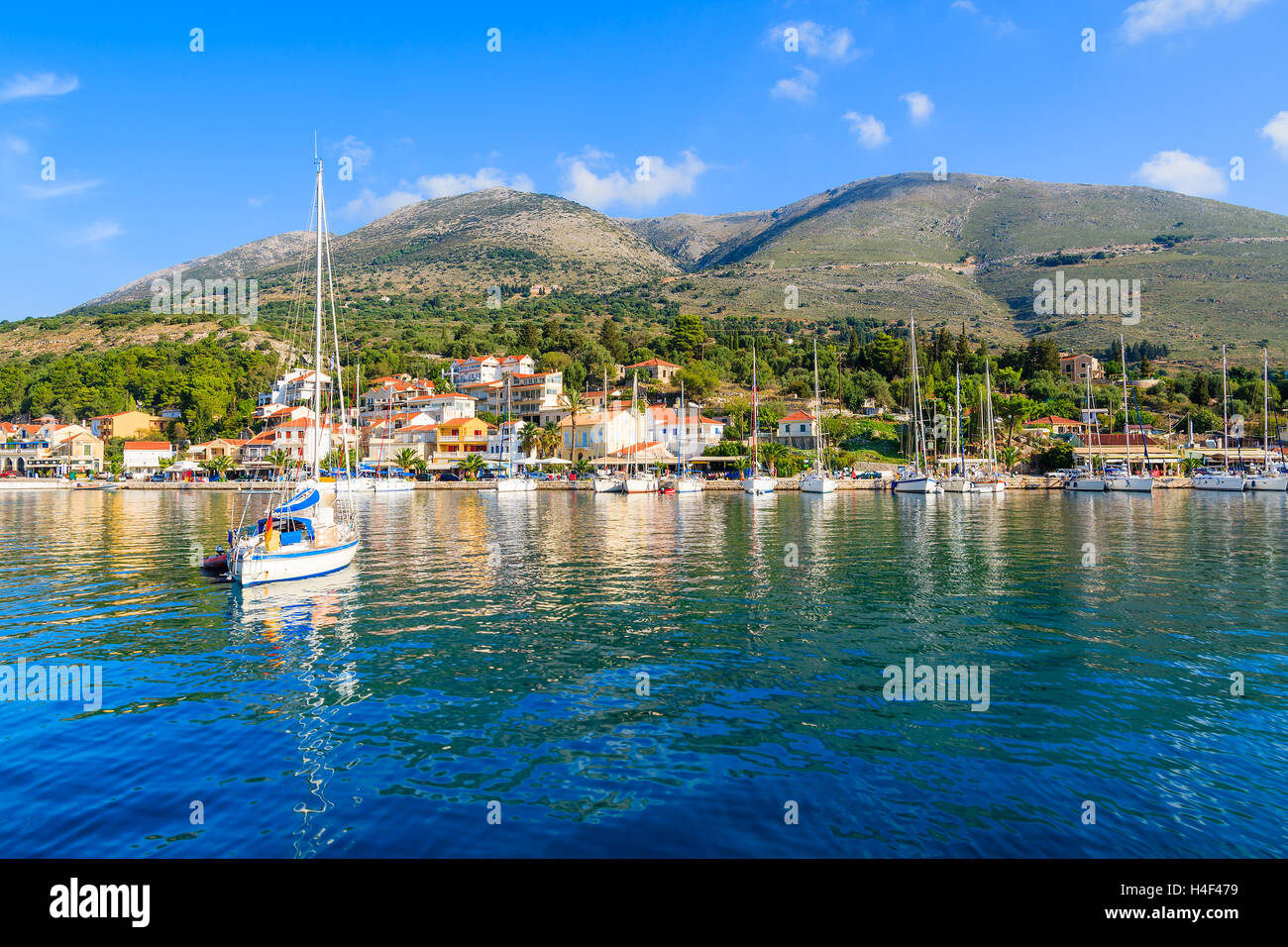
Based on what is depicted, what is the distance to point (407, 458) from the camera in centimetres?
9269

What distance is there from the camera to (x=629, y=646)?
49.0 ft

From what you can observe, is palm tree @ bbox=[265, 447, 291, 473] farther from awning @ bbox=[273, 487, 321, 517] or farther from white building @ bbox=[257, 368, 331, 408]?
awning @ bbox=[273, 487, 321, 517]

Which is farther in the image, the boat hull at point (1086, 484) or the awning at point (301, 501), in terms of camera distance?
the boat hull at point (1086, 484)

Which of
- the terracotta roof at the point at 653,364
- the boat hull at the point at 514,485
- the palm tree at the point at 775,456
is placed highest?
the terracotta roof at the point at 653,364

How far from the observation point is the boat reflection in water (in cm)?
835

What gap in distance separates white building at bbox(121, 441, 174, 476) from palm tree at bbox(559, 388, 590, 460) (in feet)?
188

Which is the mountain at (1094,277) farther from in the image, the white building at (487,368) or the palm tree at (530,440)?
the palm tree at (530,440)

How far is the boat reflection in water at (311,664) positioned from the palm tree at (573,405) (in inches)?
2736

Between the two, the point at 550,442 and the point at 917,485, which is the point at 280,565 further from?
the point at 550,442

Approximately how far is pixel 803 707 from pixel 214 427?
12471 centimetres

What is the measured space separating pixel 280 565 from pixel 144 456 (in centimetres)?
10248

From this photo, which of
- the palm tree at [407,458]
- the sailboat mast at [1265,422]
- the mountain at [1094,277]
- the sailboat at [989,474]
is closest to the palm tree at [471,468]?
the palm tree at [407,458]

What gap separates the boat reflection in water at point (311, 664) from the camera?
8352 millimetres

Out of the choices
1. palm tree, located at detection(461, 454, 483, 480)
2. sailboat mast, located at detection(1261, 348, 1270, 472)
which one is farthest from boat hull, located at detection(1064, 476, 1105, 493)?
palm tree, located at detection(461, 454, 483, 480)
